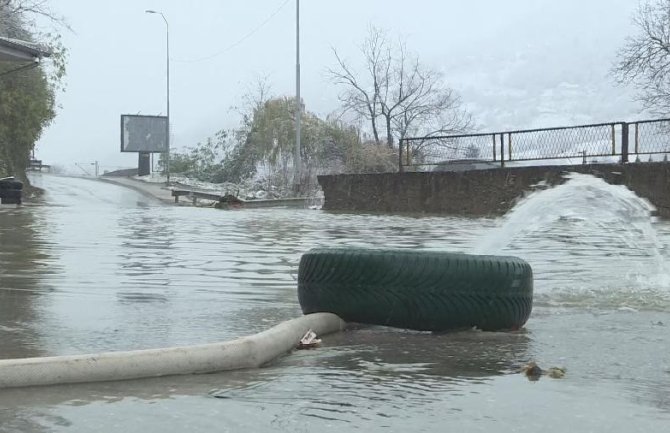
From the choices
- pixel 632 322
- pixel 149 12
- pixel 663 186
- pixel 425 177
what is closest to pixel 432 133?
pixel 149 12

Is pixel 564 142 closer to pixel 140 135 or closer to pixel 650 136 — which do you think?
pixel 650 136

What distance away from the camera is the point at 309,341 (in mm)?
5523

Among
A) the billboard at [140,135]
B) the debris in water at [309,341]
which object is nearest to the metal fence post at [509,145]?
the debris in water at [309,341]

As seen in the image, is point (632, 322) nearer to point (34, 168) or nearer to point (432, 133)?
point (432, 133)

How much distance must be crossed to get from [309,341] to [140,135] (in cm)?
7171

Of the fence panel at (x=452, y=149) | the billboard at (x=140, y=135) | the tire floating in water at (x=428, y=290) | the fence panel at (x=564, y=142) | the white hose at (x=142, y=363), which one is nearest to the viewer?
the white hose at (x=142, y=363)

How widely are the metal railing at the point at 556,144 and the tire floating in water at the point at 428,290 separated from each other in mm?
18763

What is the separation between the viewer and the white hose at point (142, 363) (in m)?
4.25

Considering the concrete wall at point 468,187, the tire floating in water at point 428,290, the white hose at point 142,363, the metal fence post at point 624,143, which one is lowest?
the white hose at point 142,363

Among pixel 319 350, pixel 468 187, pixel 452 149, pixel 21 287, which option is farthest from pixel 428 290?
pixel 452 149

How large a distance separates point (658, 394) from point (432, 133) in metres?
57.0

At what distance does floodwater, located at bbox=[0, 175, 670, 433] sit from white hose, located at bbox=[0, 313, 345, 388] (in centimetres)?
7

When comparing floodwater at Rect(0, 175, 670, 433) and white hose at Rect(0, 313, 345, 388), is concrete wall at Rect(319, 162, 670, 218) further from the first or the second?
white hose at Rect(0, 313, 345, 388)

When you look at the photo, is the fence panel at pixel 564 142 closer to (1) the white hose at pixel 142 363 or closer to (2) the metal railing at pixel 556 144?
(2) the metal railing at pixel 556 144
